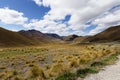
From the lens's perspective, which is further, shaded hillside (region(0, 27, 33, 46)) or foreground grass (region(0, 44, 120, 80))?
shaded hillside (region(0, 27, 33, 46))

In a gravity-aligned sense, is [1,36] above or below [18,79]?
above

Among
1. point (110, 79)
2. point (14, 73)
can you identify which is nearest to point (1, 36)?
point (14, 73)

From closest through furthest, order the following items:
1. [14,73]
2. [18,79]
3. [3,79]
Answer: [18,79]
[3,79]
[14,73]

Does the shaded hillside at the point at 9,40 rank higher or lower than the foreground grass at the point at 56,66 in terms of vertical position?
higher

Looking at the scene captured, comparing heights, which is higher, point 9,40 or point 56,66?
point 9,40

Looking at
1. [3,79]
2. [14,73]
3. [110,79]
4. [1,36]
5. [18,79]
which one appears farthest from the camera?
[1,36]

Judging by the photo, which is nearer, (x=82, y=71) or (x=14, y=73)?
(x=82, y=71)

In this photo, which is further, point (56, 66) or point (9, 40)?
point (9, 40)

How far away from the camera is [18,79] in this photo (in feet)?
47.9

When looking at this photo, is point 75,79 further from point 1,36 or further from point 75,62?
point 1,36

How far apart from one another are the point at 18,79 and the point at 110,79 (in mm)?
6838

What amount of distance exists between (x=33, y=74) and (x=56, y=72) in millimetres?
1706

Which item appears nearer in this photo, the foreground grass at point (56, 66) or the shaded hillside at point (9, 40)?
the foreground grass at point (56, 66)

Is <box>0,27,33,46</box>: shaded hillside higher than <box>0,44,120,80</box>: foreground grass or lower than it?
higher
